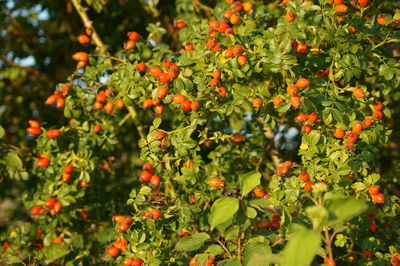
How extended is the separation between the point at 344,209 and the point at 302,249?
15cm

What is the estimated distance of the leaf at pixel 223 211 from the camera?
133cm

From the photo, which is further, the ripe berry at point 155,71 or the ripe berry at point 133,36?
the ripe berry at point 133,36

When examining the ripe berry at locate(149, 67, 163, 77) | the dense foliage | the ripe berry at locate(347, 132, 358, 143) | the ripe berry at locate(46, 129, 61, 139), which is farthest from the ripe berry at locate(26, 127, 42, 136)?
the ripe berry at locate(347, 132, 358, 143)

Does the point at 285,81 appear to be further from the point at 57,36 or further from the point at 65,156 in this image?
the point at 57,36

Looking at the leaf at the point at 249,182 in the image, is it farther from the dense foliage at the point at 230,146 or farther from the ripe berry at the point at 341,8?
the ripe berry at the point at 341,8

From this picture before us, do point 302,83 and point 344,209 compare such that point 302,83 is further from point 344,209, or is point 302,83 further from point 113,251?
point 113,251

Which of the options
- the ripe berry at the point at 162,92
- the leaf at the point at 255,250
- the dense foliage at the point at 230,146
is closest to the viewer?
the leaf at the point at 255,250

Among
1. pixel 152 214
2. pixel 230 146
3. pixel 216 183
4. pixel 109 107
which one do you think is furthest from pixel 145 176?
pixel 230 146

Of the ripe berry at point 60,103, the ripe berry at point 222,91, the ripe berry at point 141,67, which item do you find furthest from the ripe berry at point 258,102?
the ripe berry at point 60,103

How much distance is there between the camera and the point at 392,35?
202cm

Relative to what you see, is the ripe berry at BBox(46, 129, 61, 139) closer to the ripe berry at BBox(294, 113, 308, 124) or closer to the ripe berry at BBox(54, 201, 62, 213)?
the ripe berry at BBox(54, 201, 62, 213)

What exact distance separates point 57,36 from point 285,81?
3.22 meters

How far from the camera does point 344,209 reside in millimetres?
947

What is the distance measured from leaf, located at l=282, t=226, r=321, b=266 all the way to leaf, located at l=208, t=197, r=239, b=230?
1.45ft
